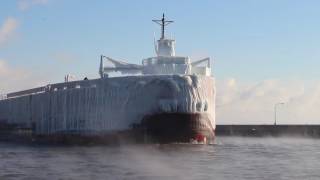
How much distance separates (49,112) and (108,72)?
1081 centimetres

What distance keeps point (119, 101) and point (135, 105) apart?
3076 mm

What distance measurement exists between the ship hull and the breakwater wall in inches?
2592

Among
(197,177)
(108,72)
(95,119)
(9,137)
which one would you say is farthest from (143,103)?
(9,137)

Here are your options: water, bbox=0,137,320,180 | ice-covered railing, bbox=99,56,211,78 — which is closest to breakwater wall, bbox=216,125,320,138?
ice-covered railing, bbox=99,56,211,78

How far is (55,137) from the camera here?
9369cm

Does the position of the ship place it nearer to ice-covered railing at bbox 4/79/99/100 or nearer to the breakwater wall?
ice-covered railing at bbox 4/79/99/100

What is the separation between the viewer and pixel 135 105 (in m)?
75.3

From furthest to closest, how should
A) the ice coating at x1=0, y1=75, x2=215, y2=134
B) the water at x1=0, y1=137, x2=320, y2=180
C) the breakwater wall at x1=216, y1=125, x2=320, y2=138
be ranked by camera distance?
the breakwater wall at x1=216, y1=125, x2=320, y2=138 → the ice coating at x1=0, y1=75, x2=215, y2=134 → the water at x1=0, y1=137, x2=320, y2=180

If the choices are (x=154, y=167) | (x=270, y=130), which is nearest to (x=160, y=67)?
(x=154, y=167)

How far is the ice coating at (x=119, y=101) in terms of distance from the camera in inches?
2896

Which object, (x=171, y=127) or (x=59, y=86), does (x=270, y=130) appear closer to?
(x=59, y=86)

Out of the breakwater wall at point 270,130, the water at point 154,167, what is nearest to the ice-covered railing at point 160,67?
the water at point 154,167

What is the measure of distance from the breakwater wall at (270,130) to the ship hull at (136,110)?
65847mm

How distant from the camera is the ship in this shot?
73188 millimetres
